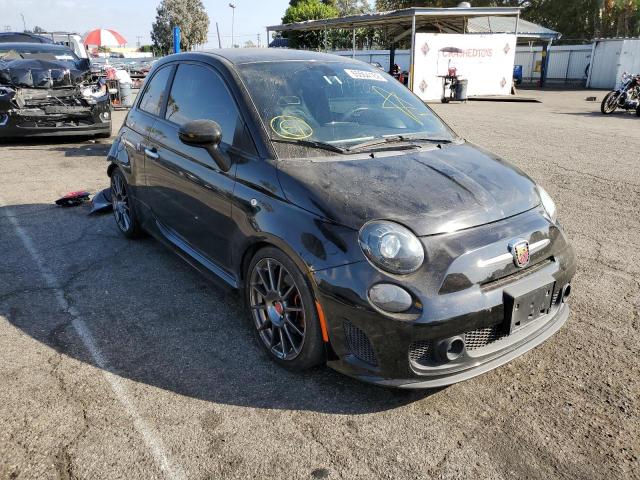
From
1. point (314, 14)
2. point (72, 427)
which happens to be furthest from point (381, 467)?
point (314, 14)

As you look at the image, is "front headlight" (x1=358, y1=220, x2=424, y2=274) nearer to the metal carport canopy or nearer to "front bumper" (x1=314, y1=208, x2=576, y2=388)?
"front bumper" (x1=314, y1=208, x2=576, y2=388)

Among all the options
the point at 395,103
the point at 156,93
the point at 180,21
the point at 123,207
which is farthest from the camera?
the point at 180,21

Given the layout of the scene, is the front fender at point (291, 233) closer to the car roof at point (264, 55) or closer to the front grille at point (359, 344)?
the front grille at point (359, 344)

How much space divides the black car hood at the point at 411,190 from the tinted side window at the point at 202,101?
0.60m

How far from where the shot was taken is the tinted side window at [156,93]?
4.33m

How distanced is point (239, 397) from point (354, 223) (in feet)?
3.64

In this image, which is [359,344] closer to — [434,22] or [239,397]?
[239,397]

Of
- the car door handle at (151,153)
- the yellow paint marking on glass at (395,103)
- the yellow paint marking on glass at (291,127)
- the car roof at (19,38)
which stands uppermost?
the car roof at (19,38)

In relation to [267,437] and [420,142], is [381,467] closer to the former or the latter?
[267,437]

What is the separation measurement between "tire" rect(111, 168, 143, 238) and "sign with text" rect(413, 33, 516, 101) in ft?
55.8

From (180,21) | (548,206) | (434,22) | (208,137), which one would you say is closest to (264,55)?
(208,137)

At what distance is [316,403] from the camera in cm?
273

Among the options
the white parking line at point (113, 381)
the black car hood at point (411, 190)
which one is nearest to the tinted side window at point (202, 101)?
the black car hood at point (411, 190)

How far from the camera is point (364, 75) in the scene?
3977 millimetres
